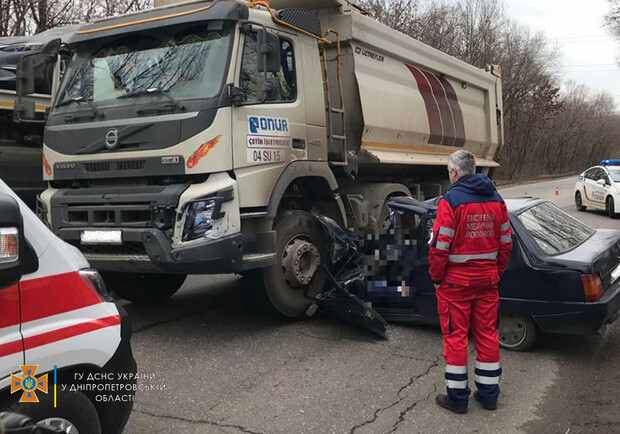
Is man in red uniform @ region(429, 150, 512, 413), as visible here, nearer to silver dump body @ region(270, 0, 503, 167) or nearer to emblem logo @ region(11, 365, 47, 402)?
emblem logo @ region(11, 365, 47, 402)

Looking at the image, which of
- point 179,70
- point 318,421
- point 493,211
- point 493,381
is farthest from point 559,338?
point 179,70

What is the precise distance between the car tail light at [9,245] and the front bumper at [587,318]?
4.01 metres

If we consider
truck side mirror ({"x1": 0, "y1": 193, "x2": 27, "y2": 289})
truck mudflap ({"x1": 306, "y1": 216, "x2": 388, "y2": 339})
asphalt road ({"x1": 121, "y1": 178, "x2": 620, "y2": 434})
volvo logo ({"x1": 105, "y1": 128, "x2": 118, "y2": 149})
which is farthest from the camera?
truck mudflap ({"x1": 306, "y1": 216, "x2": 388, "y2": 339})

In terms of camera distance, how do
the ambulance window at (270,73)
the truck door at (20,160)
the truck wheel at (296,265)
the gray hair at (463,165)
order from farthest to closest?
the truck door at (20,160) → the truck wheel at (296,265) → the ambulance window at (270,73) → the gray hair at (463,165)

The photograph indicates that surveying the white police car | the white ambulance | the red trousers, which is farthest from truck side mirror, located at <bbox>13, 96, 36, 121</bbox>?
the white police car

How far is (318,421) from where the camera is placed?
367 cm

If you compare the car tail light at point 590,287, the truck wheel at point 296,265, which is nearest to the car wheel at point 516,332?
the car tail light at point 590,287

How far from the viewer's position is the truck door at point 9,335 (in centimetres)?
218

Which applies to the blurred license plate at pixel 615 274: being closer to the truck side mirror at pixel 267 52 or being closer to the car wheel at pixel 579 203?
the truck side mirror at pixel 267 52

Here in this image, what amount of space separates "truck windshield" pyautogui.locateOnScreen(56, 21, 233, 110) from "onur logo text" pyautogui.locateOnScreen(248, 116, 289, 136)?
43 cm

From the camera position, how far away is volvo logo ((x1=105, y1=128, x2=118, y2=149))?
→ 5.05 metres

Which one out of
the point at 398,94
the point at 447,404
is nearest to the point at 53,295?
the point at 447,404

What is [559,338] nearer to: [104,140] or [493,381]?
[493,381]

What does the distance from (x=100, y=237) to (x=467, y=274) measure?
3099 mm
